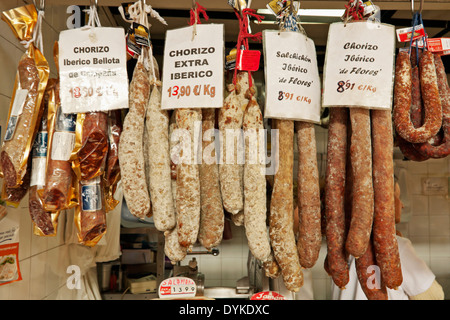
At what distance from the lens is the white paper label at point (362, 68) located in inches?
56.5

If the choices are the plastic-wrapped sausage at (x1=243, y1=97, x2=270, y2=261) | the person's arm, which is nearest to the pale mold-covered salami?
the plastic-wrapped sausage at (x1=243, y1=97, x2=270, y2=261)

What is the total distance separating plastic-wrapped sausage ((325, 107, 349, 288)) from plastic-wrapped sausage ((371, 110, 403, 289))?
4.9 inches

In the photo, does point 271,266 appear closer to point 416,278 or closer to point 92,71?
point 92,71

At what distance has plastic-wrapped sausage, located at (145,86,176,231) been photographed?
142 centimetres

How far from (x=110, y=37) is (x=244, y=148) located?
0.75 meters

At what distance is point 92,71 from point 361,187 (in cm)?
121

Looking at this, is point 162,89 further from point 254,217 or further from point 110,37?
point 254,217

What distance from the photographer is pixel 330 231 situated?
1.46 meters

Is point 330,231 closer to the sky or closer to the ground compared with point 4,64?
closer to the ground

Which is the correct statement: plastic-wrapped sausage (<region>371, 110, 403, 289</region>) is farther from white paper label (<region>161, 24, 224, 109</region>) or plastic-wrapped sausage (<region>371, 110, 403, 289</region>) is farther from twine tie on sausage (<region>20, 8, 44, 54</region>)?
twine tie on sausage (<region>20, 8, 44, 54</region>)

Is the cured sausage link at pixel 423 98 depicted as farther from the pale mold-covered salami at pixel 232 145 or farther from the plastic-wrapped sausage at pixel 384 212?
the pale mold-covered salami at pixel 232 145

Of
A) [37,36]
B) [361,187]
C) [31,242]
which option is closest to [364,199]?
[361,187]
